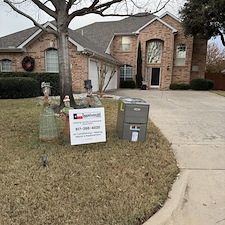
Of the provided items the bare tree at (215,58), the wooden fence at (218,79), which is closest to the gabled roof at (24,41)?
the wooden fence at (218,79)

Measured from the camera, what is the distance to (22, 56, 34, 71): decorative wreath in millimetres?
15258

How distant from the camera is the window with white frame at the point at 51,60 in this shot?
1519cm

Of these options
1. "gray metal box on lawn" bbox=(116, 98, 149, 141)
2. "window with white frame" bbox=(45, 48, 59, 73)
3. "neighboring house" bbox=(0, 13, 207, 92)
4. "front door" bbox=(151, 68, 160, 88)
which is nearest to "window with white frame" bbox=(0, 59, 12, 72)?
"window with white frame" bbox=(45, 48, 59, 73)

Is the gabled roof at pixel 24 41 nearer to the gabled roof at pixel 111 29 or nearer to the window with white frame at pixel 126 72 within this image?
the gabled roof at pixel 111 29

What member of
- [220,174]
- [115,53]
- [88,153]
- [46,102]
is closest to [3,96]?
[46,102]

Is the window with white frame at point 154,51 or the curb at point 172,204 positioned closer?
the curb at point 172,204

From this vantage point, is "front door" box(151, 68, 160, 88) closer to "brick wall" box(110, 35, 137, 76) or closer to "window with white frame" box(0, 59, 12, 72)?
"brick wall" box(110, 35, 137, 76)

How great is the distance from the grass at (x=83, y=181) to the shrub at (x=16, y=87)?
7.10m

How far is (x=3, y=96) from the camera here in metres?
11.1

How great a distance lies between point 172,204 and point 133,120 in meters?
2.09

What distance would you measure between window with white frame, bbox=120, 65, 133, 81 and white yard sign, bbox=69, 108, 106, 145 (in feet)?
64.8

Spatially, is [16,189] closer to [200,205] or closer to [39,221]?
[39,221]

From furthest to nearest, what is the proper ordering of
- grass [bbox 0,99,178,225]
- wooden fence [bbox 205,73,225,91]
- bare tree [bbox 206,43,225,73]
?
bare tree [bbox 206,43,225,73]
wooden fence [bbox 205,73,225,91]
grass [bbox 0,99,178,225]

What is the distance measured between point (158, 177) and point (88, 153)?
1406mm
